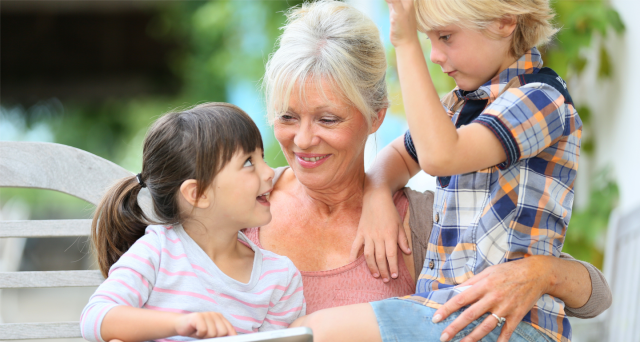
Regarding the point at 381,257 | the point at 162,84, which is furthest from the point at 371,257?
the point at 162,84

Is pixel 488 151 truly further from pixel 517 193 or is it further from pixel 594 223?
pixel 594 223

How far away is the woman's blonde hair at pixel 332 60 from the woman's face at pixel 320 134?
24 millimetres

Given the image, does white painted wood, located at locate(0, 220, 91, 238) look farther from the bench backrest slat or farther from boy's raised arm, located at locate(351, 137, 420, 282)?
the bench backrest slat

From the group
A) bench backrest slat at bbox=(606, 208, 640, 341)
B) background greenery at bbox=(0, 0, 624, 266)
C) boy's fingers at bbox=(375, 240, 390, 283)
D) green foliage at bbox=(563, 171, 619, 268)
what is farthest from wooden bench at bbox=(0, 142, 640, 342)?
green foliage at bbox=(563, 171, 619, 268)

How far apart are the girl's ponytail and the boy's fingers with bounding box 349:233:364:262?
57 centimetres

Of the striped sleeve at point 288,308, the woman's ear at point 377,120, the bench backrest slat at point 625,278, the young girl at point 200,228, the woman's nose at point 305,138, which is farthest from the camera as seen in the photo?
the bench backrest slat at point 625,278

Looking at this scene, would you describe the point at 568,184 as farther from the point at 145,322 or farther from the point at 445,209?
the point at 145,322

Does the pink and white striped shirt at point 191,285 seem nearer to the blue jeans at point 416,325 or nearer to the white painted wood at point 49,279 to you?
the blue jeans at point 416,325

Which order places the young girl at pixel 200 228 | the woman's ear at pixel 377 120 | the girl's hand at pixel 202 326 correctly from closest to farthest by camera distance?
the girl's hand at pixel 202 326
the young girl at pixel 200 228
the woman's ear at pixel 377 120

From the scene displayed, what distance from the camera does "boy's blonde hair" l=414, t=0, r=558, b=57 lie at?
127 cm

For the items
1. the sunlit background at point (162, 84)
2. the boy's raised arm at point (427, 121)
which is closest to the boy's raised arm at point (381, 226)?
the sunlit background at point (162, 84)

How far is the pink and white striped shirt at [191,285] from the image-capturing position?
1240 mm

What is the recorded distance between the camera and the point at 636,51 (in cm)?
311

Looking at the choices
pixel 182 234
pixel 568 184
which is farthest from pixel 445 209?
pixel 182 234
